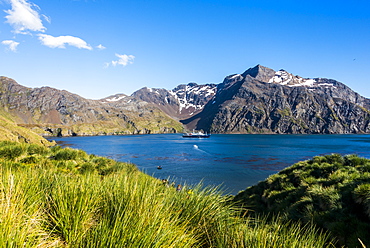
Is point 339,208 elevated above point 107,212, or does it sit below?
below

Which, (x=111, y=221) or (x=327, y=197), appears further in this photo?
(x=327, y=197)

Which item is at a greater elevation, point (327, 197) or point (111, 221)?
point (111, 221)

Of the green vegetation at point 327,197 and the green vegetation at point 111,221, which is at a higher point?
the green vegetation at point 111,221

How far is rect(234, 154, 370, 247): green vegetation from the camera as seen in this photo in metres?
7.23

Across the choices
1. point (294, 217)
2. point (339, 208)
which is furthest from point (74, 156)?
point (339, 208)

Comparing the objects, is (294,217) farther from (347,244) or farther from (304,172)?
(304,172)

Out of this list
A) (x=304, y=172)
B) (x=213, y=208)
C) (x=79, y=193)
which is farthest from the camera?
(x=304, y=172)

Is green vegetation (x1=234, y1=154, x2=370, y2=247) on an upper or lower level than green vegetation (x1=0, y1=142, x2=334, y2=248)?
lower

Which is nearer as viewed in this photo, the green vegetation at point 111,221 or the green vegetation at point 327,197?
the green vegetation at point 111,221

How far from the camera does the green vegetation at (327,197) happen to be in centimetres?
723

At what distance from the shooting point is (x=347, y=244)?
639 centimetres

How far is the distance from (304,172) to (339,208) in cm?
561

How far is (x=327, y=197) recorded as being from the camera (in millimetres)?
9188

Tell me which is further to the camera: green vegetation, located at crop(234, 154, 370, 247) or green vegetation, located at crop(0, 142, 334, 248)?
green vegetation, located at crop(234, 154, 370, 247)
